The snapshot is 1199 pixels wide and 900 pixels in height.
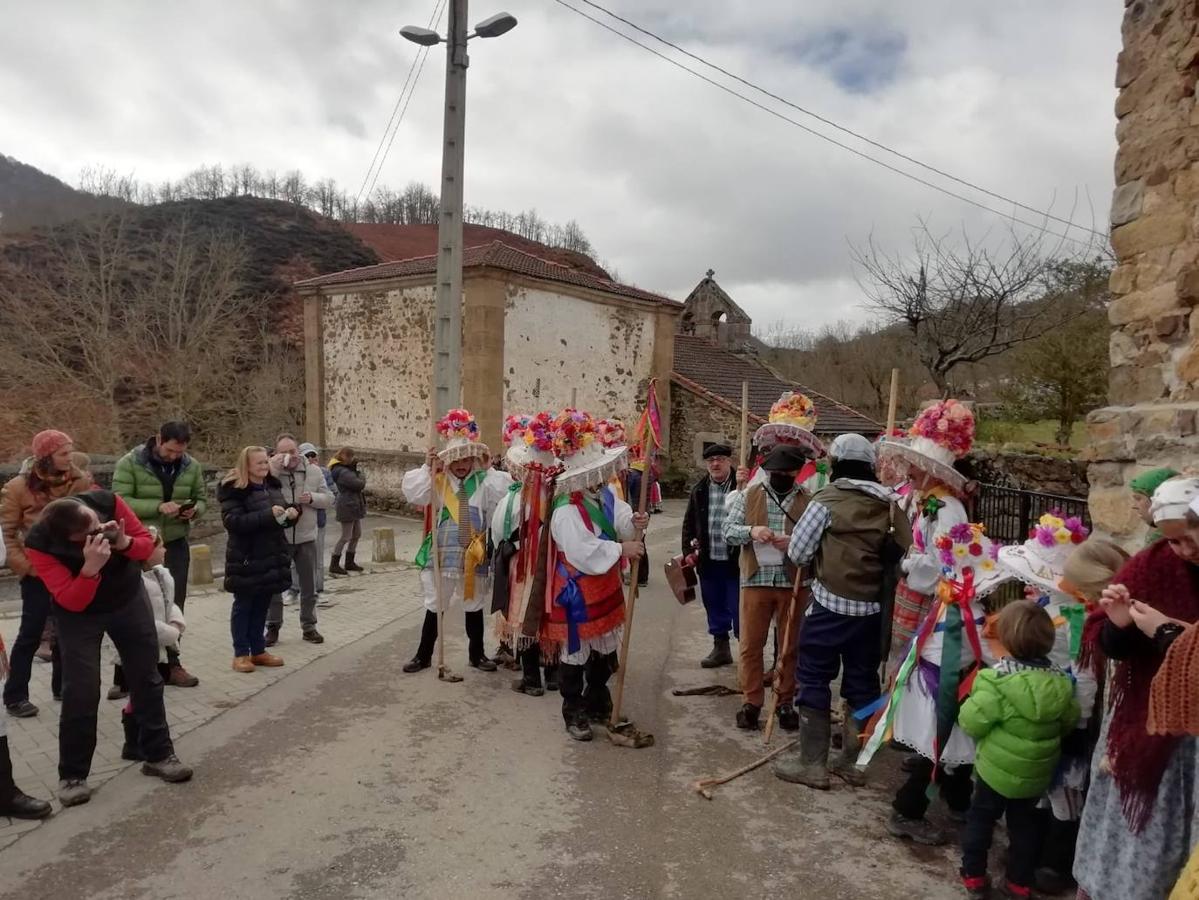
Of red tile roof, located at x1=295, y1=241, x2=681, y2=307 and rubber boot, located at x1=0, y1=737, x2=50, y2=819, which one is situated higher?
red tile roof, located at x1=295, y1=241, x2=681, y2=307

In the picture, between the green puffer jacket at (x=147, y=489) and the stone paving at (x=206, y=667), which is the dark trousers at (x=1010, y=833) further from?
the green puffer jacket at (x=147, y=489)

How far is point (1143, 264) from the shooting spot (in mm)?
3934

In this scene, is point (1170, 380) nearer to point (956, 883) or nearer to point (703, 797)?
point (956, 883)

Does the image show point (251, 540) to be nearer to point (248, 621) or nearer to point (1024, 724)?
point (248, 621)

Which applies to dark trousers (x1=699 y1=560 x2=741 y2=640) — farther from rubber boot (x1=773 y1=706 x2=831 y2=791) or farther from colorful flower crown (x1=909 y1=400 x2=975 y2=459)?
Answer: colorful flower crown (x1=909 y1=400 x2=975 y2=459)

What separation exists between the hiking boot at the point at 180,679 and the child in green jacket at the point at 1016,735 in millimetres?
5063

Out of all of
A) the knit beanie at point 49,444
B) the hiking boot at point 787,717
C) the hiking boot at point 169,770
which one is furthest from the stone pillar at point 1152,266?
the knit beanie at point 49,444

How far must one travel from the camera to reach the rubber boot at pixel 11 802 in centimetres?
356

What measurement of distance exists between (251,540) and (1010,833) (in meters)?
5.12

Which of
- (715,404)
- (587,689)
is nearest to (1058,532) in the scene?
(587,689)

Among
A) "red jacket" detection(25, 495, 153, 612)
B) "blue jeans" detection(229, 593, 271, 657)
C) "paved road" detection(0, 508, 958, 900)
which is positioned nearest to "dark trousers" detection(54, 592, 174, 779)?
"red jacket" detection(25, 495, 153, 612)

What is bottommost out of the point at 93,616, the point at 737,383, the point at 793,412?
the point at 93,616

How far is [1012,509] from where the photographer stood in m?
9.64

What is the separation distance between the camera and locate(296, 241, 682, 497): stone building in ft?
52.8
